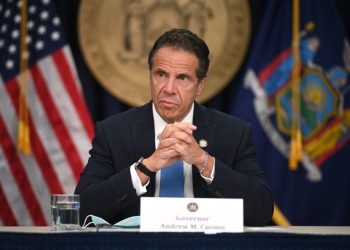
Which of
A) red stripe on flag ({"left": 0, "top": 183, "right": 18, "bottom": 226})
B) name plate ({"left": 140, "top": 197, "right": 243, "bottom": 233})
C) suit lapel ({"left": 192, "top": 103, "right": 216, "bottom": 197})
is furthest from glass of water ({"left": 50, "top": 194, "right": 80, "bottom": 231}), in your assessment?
red stripe on flag ({"left": 0, "top": 183, "right": 18, "bottom": 226})

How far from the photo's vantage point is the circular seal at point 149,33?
17.4 ft

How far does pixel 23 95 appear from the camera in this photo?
5.09 metres

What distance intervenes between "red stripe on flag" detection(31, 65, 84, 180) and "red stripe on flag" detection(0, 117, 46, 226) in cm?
34

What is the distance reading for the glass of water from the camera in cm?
242

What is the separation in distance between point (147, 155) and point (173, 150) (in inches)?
15.2

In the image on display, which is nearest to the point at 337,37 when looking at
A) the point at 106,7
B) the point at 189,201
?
the point at 106,7

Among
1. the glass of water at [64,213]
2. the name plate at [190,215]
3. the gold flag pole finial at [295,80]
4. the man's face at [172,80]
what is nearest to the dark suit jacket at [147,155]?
the man's face at [172,80]

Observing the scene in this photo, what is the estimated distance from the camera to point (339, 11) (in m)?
5.48

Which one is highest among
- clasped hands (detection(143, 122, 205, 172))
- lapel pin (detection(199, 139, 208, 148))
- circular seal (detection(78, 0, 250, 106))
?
circular seal (detection(78, 0, 250, 106))

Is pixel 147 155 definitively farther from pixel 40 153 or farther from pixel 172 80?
pixel 40 153

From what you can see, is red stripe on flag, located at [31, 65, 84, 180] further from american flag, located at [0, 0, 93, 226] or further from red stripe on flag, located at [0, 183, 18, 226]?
red stripe on flag, located at [0, 183, 18, 226]

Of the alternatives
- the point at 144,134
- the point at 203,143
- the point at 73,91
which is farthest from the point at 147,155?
the point at 73,91

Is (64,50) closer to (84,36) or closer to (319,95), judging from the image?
(84,36)

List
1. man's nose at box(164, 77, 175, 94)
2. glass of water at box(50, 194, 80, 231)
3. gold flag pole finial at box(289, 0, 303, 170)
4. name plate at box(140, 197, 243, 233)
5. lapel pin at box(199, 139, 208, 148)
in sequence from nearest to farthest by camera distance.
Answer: name plate at box(140, 197, 243, 233) → glass of water at box(50, 194, 80, 231) → man's nose at box(164, 77, 175, 94) → lapel pin at box(199, 139, 208, 148) → gold flag pole finial at box(289, 0, 303, 170)
